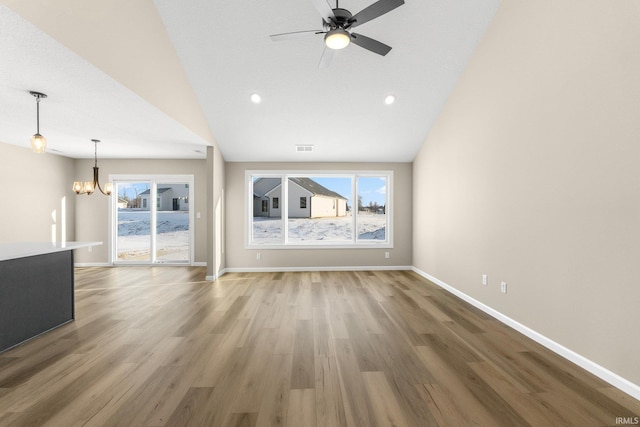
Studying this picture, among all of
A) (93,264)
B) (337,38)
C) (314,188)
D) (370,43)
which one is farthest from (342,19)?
(93,264)

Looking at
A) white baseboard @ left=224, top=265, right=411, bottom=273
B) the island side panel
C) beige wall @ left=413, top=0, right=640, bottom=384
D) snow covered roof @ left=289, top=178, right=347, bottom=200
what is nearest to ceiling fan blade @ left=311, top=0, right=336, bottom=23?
beige wall @ left=413, top=0, right=640, bottom=384

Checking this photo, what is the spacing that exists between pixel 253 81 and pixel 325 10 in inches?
81.9

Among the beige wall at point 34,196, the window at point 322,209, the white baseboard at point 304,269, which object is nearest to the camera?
the beige wall at point 34,196

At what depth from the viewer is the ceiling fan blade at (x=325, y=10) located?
7.41ft

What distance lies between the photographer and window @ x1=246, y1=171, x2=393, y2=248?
6305mm

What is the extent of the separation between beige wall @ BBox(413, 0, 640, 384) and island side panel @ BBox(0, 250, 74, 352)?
499 centimetres

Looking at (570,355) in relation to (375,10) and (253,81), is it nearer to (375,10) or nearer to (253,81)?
(375,10)

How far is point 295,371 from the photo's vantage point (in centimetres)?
225

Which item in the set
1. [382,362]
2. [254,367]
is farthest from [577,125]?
[254,367]

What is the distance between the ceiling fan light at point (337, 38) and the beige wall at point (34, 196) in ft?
17.4

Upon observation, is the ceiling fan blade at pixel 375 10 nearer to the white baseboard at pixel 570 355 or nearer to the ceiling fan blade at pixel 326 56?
the ceiling fan blade at pixel 326 56

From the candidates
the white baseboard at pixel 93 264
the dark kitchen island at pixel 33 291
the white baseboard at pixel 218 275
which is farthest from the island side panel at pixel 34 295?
the white baseboard at pixel 93 264

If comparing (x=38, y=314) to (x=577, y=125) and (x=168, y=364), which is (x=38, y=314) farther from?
(x=577, y=125)

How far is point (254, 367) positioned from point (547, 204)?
3.01m
